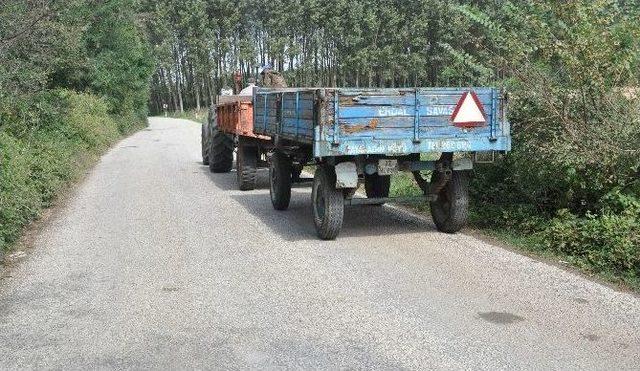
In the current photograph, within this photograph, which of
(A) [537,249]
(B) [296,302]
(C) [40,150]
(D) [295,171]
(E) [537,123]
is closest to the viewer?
(B) [296,302]

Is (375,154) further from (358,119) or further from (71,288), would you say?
(71,288)

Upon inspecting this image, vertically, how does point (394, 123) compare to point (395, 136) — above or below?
above

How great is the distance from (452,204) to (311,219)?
2346 mm

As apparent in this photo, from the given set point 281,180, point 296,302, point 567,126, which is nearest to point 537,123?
point 567,126

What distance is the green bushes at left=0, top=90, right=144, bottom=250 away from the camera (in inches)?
352

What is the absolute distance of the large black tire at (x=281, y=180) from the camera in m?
10.3

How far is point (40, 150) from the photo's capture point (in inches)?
523

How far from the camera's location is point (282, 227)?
363 inches

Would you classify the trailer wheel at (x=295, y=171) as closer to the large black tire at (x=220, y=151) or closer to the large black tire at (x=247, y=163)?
the large black tire at (x=247, y=163)

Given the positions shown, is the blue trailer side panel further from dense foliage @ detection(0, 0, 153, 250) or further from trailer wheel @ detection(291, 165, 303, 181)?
dense foliage @ detection(0, 0, 153, 250)

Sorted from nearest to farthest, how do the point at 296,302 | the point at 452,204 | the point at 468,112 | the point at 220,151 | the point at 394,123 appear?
the point at 296,302
the point at 394,123
the point at 468,112
the point at 452,204
the point at 220,151

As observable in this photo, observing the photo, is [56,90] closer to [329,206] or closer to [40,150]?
[40,150]

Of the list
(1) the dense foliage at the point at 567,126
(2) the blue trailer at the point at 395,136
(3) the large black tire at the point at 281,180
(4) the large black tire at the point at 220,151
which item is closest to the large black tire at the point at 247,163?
(3) the large black tire at the point at 281,180

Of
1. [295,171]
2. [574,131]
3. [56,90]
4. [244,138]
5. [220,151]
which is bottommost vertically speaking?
[295,171]
